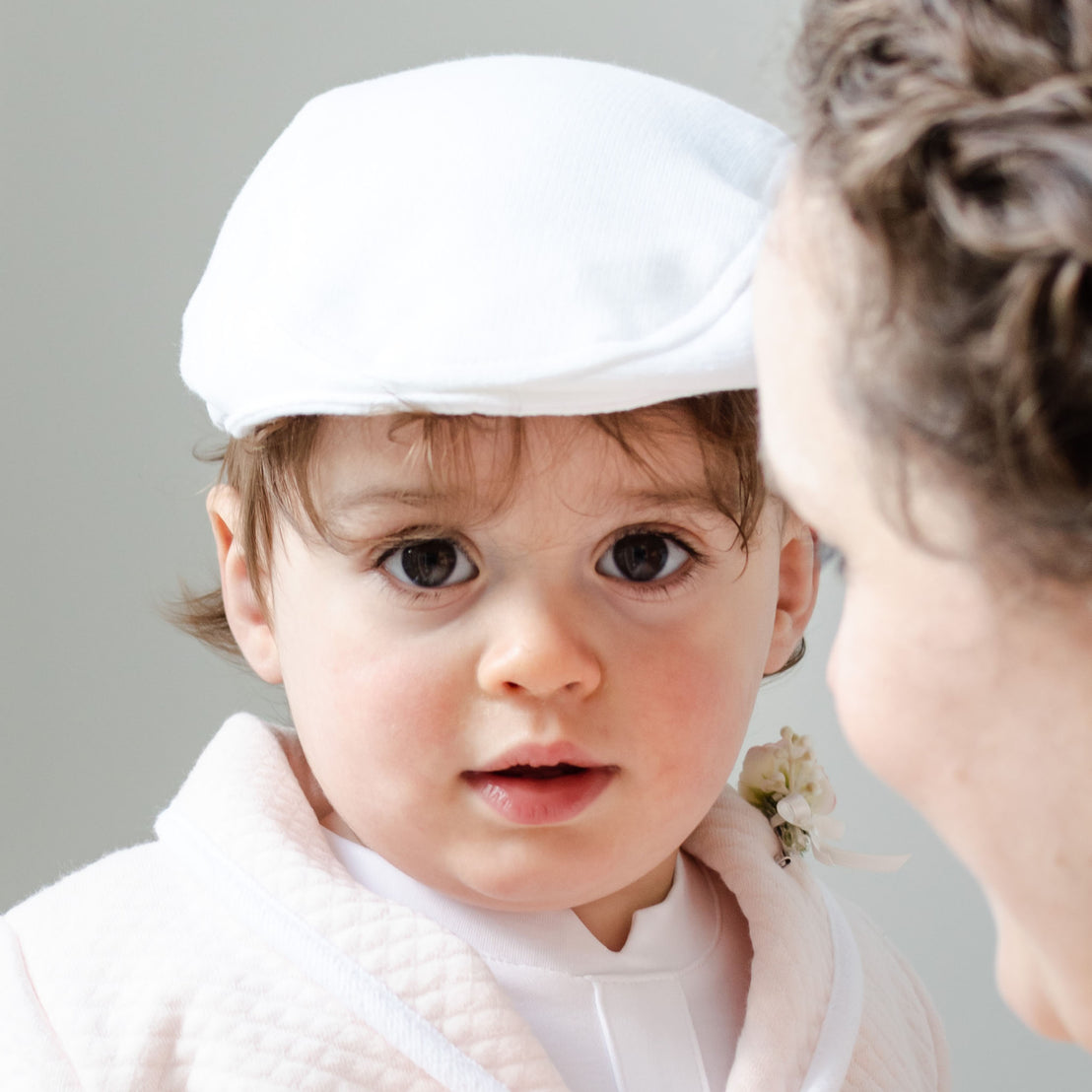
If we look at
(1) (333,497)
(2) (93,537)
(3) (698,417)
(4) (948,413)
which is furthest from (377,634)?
(2) (93,537)

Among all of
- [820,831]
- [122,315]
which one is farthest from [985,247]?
[122,315]

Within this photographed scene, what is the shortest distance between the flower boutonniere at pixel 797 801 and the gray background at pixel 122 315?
524mm

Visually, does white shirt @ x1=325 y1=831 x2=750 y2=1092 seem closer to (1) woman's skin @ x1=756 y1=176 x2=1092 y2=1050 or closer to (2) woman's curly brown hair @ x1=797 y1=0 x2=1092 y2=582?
(1) woman's skin @ x1=756 y1=176 x2=1092 y2=1050

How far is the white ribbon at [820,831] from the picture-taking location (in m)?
1.04

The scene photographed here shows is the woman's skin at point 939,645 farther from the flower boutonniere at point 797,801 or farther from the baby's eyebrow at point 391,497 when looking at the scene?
the flower boutonniere at point 797,801

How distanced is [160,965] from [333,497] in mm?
259

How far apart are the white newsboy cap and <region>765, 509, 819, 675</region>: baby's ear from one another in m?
0.25

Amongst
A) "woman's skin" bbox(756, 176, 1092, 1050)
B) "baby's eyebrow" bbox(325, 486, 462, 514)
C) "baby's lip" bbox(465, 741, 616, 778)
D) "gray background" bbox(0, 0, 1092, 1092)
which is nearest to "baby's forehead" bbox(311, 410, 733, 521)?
"baby's eyebrow" bbox(325, 486, 462, 514)

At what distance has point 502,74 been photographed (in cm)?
84

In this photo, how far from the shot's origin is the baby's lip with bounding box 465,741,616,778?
0.81 metres

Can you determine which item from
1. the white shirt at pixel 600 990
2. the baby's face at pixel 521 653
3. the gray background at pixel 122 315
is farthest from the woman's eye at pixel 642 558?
the gray background at pixel 122 315

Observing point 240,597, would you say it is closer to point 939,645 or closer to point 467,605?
point 467,605

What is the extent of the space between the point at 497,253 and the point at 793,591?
1.13ft

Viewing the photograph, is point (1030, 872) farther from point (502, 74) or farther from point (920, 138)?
point (502, 74)
